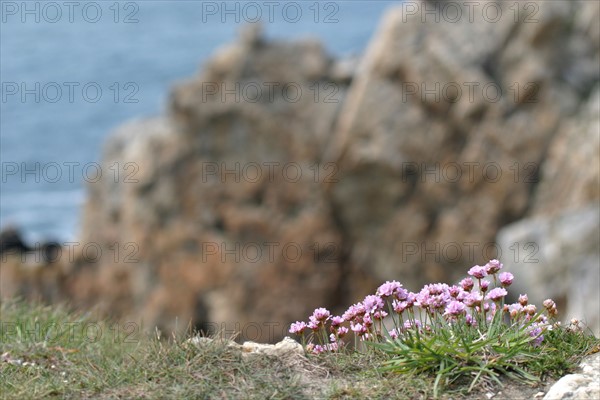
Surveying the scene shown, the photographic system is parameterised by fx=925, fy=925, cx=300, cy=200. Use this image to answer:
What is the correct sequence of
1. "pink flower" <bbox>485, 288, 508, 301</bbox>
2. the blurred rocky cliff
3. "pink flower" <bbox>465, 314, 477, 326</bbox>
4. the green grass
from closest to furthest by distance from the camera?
1. the green grass
2. "pink flower" <bbox>485, 288, 508, 301</bbox>
3. "pink flower" <bbox>465, 314, 477, 326</bbox>
4. the blurred rocky cliff

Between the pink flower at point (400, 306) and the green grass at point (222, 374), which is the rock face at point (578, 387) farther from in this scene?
the pink flower at point (400, 306)

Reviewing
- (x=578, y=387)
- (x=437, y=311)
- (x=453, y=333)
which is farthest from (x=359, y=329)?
(x=578, y=387)

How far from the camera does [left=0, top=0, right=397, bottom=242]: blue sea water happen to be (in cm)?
4109

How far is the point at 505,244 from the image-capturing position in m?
11.2

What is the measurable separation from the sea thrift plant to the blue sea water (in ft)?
46.8

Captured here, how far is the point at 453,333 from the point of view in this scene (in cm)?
426

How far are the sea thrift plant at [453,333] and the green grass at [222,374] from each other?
0.07 metres

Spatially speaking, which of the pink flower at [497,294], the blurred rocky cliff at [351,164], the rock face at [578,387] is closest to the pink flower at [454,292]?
the pink flower at [497,294]

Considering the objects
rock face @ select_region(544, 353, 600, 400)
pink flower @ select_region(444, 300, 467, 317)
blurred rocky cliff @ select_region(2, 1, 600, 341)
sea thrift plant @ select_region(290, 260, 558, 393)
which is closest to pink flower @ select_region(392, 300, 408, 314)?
sea thrift plant @ select_region(290, 260, 558, 393)

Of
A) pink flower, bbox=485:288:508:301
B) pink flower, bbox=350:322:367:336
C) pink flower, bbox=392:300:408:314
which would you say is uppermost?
pink flower, bbox=485:288:508:301

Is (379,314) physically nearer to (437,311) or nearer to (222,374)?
(437,311)

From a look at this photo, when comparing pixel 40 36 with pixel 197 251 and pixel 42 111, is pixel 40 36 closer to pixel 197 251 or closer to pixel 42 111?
pixel 42 111

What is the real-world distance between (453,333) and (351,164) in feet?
34.8

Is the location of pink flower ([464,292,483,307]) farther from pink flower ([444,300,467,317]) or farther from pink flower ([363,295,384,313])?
pink flower ([363,295,384,313])
